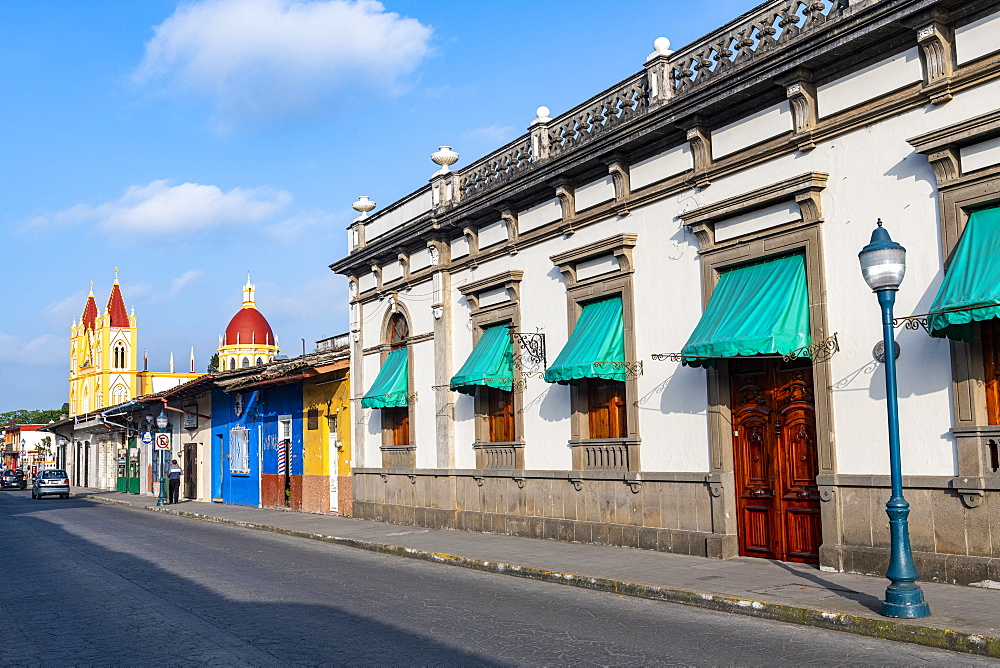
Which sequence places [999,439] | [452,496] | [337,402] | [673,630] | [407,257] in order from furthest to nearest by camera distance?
[337,402]
[407,257]
[452,496]
[999,439]
[673,630]

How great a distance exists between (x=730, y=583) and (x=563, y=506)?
5974mm

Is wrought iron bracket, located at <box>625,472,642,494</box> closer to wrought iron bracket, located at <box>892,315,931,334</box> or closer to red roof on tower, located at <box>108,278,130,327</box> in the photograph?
wrought iron bracket, located at <box>892,315,931,334</box>

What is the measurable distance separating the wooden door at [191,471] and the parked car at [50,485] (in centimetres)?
1099

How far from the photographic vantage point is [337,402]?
89.1ft

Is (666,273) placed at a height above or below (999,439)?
above

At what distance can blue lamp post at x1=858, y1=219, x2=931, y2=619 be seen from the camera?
8680 mm

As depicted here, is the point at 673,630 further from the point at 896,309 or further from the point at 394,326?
the point at 394,326

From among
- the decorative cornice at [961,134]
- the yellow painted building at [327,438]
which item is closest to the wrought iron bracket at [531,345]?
the decorative cornice at [961,134]

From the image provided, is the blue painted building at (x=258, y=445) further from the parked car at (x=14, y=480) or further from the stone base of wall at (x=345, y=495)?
the parked car at (x=14, y=480)

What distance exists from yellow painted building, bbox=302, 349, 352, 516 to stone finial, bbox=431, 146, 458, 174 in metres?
7.51

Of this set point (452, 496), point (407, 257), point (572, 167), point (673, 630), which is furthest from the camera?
point (407, 257)

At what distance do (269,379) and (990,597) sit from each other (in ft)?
74.0

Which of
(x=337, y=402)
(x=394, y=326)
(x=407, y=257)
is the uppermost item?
(x=407, y=257)

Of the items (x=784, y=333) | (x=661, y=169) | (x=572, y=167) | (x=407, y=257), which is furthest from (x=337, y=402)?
(x=784, y=333)
